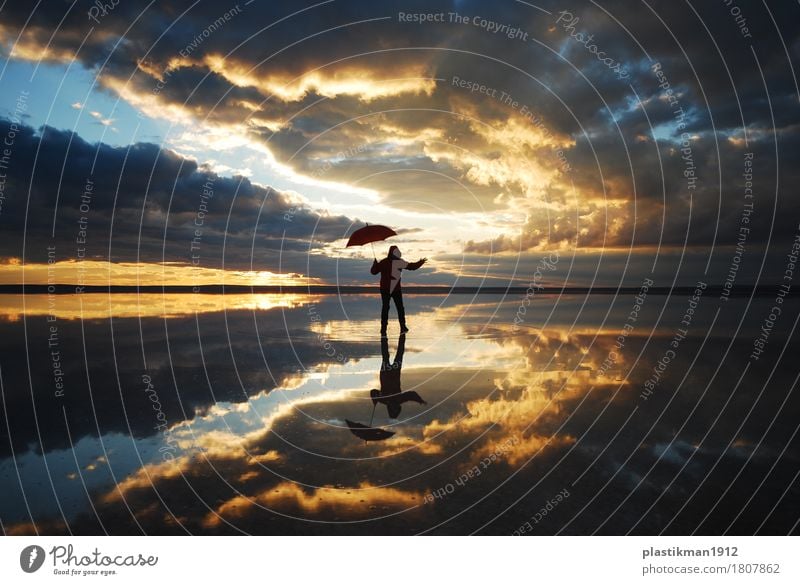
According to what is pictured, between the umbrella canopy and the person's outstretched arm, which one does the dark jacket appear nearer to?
the person's outstretched arm

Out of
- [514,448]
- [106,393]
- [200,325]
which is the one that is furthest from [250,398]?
[200,325]

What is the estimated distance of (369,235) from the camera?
17.0 metres

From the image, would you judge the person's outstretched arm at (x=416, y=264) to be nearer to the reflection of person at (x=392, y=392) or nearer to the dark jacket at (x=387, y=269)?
the dark jacket at (x=387, y=269)

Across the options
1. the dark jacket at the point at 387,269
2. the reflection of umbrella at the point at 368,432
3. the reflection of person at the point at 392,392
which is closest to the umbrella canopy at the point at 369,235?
the dark jacket at the point at 387,269

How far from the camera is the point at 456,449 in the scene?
305 inches

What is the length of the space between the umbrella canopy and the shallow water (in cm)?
323

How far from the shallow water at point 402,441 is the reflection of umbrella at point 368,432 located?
6.1 inches

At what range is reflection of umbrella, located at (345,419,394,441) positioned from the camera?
829cm

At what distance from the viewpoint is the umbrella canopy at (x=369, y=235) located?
54.7ft

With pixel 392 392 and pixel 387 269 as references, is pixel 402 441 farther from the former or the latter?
pixel 387 269

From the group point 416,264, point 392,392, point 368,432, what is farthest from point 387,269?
point 368,432

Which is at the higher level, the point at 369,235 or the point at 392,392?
the point at 369,235

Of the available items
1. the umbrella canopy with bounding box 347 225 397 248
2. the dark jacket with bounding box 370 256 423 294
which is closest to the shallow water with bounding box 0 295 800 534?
the dark jacket with bounding box 370 256 423 294

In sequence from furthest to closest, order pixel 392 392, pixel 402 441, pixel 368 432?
1. pixel 392 392
2. pixel 368 432
3. pixel 402 441
